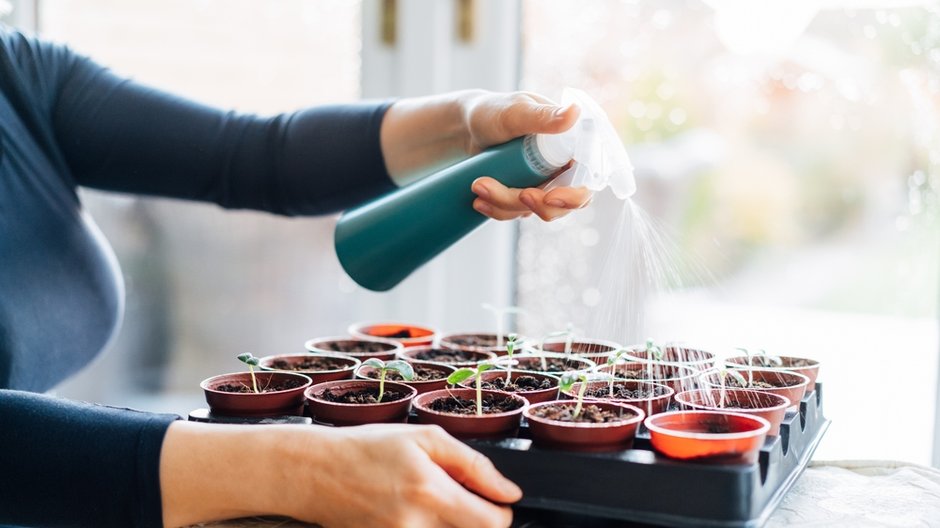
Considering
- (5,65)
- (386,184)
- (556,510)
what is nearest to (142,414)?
(556,510)

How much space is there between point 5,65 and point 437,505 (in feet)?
3.08

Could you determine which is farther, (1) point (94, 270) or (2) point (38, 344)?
(1) point (94, 270)

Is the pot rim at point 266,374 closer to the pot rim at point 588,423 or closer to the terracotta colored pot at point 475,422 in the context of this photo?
the terracotta colored pot at point 475,422

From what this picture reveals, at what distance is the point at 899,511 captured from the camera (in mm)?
879

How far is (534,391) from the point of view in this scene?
1.02 meters

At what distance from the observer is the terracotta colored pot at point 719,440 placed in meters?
0.79

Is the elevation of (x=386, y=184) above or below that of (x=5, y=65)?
below

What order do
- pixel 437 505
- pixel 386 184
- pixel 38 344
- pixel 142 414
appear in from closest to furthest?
1. pixel 437 505
2. pixel 142 414
3. pixel 38 344
4. pixel 386 184

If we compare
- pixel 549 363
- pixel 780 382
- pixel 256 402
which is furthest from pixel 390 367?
pixel 780 382

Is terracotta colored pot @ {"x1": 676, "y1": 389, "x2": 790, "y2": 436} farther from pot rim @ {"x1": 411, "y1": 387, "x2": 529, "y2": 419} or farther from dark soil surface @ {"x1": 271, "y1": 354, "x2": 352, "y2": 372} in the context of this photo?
dark soil surface @ {"x1": 271, "y1": 354, "x2": 352, "y2": 372}

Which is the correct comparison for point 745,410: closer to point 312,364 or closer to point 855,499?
point 855,499

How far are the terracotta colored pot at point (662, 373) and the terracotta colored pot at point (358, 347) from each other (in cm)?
33

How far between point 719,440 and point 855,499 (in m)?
0.26

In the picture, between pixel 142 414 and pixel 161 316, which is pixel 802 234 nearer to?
pixel 142 414
